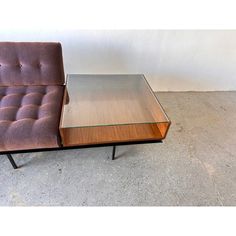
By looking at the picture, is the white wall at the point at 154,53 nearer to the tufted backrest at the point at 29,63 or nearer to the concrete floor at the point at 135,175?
the tufted backrest at the point at 29,63

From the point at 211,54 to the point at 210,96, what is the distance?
488 millimetres

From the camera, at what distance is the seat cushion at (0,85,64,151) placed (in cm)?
108

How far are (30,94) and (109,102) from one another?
61cm

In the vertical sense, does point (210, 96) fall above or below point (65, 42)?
below

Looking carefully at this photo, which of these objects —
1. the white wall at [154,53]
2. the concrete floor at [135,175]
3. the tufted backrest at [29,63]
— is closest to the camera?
the concrete floor at [135,175]

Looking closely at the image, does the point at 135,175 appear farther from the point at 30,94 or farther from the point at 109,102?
the point at 30,94

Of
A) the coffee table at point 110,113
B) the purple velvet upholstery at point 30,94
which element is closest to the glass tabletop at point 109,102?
the coffee table at point 110,113

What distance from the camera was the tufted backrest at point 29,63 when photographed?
1.36 meters

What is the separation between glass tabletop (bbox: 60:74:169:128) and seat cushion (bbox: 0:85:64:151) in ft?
0.28

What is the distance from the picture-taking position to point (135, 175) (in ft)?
4.35

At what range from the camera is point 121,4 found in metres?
1.55

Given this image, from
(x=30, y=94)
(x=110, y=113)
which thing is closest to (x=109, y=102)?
(x=110, y=113)
